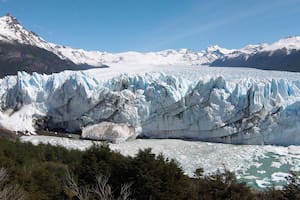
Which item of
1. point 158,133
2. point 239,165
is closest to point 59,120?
point 158,133

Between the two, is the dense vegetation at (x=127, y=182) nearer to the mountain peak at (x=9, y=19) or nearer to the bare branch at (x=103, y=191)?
the bare branch at (x=103, y=191)

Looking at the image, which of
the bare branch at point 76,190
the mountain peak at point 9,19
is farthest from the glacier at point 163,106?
the mountain peak at point 9,19

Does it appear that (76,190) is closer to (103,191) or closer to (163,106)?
(103,191)

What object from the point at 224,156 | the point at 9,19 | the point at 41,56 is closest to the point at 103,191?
the point at 224,156

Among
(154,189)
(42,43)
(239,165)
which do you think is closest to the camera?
(154,189)

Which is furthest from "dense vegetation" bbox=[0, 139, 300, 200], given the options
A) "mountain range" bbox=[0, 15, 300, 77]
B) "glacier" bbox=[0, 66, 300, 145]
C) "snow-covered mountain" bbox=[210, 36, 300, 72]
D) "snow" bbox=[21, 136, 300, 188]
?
"snow-covered mountain" bbox=[210, 36, 300, 72]

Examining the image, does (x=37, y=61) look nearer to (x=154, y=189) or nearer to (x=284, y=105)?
(x=284, y=105)
